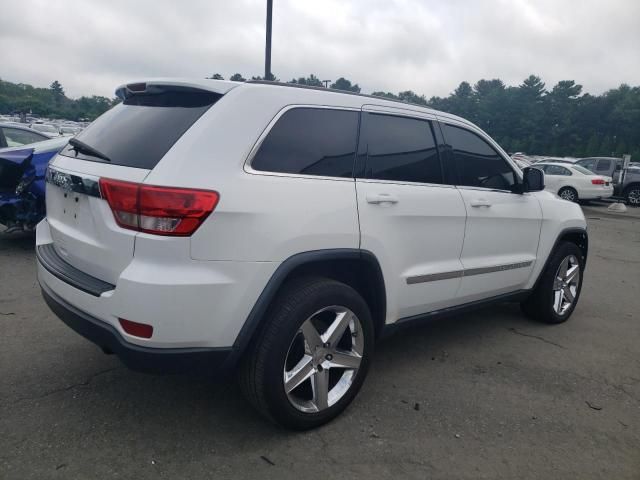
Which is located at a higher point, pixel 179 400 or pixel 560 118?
pixel 560 118

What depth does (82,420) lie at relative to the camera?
2742 mm

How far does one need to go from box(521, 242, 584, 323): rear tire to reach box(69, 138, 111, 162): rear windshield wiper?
3.69 metres

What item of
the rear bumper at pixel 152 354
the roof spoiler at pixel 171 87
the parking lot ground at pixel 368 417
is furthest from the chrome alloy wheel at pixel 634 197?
the rear bumper at pixel 152 354

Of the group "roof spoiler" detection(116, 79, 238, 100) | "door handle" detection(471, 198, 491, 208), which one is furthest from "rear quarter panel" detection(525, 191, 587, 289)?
"roof spoiler" detection(116, 79, 238, 100)

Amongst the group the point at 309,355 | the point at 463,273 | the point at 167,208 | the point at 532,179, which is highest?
the point at 532,179

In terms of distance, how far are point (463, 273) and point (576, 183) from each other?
16.0m

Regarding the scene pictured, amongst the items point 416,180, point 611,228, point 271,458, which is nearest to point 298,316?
point 271,458

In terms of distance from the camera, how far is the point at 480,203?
3629 millimetres

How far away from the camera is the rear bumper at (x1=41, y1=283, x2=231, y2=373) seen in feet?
7.44

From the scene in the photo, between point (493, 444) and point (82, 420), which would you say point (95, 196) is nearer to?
point (82, 420)

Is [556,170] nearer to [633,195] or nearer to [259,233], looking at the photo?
[633,195]

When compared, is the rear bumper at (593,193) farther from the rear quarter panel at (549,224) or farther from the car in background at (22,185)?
the car in background at (22,185)

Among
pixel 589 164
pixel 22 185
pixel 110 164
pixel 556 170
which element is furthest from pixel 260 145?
pixel 589 164

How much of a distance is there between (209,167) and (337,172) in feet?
2.52
